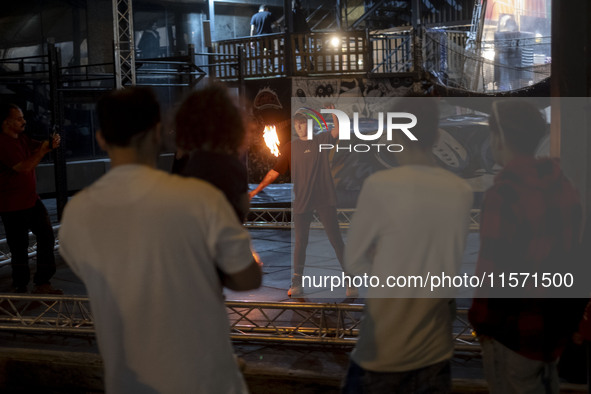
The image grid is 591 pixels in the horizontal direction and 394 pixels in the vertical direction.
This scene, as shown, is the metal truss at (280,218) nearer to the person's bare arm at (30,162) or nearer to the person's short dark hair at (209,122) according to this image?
the person's bare arm at (30,162)

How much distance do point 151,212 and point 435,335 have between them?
1.19m

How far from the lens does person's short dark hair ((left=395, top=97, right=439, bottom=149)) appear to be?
2719 millimetres

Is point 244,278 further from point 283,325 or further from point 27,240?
point 27,240

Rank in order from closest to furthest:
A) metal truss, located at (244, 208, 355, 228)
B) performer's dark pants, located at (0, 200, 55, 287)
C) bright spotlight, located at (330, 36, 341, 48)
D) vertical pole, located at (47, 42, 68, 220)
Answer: performer's dark pants, located at (0, 200, 55, 287) → metal truss, located at (244, 208, 355, 228) → vertical pole, located at (47, 42, 68, 220) → bright spotlight, located at (330, 36, 341, 48)

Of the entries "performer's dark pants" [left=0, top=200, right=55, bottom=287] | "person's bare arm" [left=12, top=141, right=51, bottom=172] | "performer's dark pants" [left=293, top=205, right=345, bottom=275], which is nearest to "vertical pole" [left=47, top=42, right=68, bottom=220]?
"performer's dark pants" [left=0, top=200, right=55, bottom=287]

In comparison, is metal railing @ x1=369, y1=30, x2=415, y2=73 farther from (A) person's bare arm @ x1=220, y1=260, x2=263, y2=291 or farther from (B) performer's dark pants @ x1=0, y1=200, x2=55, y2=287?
(A) person's bare arm @ x1=220, y1=260, x2=263, y2=291

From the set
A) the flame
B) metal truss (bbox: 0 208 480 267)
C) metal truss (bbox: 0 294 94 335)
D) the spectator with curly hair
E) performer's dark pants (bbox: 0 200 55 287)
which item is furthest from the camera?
metal truss (bbox: 0 208 480 267)

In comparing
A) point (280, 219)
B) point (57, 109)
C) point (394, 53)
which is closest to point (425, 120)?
point (57, 109)

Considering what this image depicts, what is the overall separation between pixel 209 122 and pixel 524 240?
129 cm

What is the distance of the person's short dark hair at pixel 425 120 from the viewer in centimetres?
272

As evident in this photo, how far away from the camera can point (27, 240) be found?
7012 mm

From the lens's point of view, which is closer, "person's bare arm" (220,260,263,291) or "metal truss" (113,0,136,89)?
"person's bare arm" (220,260,263,291)

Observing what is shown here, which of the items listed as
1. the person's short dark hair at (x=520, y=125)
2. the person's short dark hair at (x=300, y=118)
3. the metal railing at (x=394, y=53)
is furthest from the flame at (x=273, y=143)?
the metal railing at (x=394, y=53)

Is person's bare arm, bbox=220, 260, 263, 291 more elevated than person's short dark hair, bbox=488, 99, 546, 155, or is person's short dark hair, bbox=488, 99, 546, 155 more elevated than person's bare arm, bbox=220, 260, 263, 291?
person's short dark hair, bbox=488, 99, 546, 155
